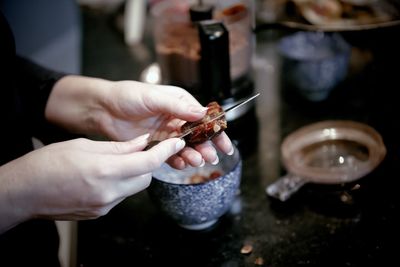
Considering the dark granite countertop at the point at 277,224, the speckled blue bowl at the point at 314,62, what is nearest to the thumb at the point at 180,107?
the dark granite countertop at the point at 277,224

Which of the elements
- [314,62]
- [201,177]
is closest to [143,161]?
[201,177]

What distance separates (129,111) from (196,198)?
20 centimetres

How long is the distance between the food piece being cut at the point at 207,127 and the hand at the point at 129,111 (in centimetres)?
1

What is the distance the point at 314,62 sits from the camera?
99 centimetres

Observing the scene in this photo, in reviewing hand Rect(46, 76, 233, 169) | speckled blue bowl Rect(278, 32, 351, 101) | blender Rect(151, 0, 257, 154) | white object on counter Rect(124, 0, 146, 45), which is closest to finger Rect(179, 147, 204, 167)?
hand Rect(46, 76, 233, 169)

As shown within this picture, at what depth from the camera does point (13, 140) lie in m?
0.78

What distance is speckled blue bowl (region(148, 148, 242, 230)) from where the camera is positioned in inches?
27.4

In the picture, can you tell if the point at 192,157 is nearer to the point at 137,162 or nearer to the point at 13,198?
the point at 137,162

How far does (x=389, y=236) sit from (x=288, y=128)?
364 millimetres

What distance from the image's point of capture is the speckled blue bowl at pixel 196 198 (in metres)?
0.70

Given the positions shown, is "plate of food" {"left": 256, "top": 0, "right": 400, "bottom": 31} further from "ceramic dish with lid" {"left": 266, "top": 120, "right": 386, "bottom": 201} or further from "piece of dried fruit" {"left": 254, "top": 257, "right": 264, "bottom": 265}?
"piece of dried fruit" {"left": 254, "top": 257, "right": 264, "bottom": 265}

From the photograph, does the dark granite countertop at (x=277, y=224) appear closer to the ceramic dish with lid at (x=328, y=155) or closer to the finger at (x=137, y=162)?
the ceramic dish with lid at (x=328, y=155)

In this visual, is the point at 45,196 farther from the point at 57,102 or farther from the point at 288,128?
the point at 288,128

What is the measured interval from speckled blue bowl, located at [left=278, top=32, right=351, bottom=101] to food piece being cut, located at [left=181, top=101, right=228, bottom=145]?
40 cm
